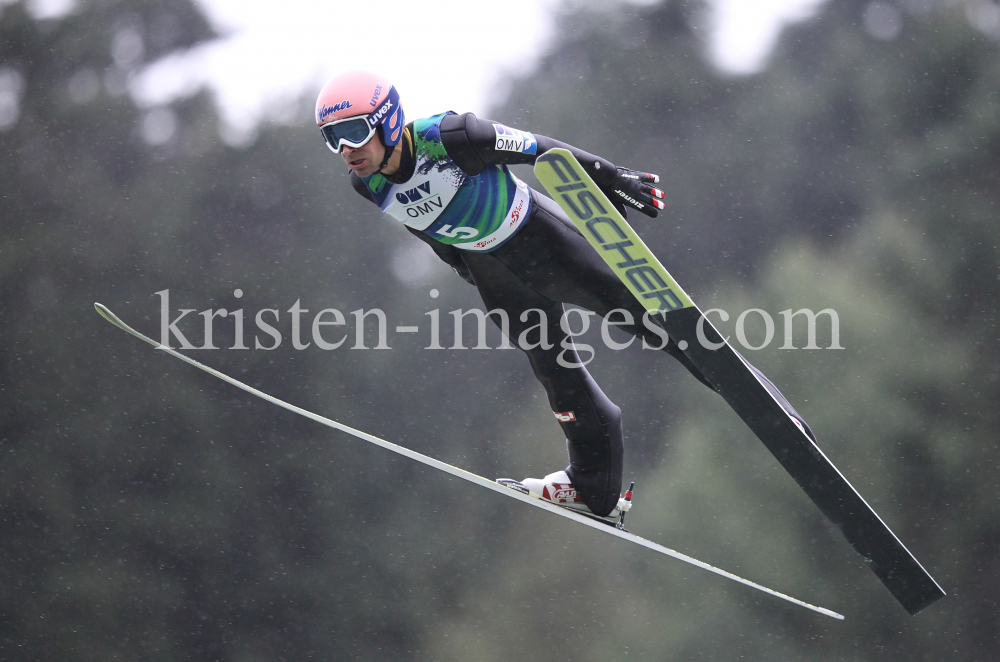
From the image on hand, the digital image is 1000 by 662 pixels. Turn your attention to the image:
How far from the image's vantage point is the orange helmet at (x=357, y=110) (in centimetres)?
208

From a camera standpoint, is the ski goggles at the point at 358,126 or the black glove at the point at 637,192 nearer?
the ski goggles at the point at 358,126

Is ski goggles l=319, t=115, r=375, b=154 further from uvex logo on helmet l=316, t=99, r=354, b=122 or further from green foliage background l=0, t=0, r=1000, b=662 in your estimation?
green foliage background l=0, t=0, r=1000, b=662

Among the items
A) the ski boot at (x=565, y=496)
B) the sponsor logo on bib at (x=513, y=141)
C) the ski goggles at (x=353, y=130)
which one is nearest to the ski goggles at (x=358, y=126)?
the ski goggles at (x=353, y=130)

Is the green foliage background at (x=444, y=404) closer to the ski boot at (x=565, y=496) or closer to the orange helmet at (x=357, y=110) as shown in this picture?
the ski boot at (x=565, y=496)

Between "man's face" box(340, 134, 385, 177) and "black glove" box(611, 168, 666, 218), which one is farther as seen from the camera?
"black glove" box(611, 168, 666, 218)

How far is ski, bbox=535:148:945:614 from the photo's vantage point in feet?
6.97

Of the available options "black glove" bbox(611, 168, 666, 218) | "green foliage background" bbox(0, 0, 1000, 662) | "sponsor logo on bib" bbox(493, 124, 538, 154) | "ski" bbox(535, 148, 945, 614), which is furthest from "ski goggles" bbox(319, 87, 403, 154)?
"green foliage background" bbox(0, 0, 1000, 662)

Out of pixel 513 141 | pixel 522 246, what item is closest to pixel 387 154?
pixel 513 141

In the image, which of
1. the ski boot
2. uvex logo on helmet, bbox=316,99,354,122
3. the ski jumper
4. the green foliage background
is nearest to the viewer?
uvex logo on helmet, bbox=316,99,354,122

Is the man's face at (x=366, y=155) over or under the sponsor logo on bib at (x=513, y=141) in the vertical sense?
under

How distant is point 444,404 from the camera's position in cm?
842

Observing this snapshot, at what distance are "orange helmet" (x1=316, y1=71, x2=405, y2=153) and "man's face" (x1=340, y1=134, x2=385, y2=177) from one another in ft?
0.05

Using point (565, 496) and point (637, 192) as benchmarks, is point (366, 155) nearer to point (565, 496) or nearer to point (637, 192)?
point (637, 192)

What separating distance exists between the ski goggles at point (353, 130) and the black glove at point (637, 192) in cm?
61
